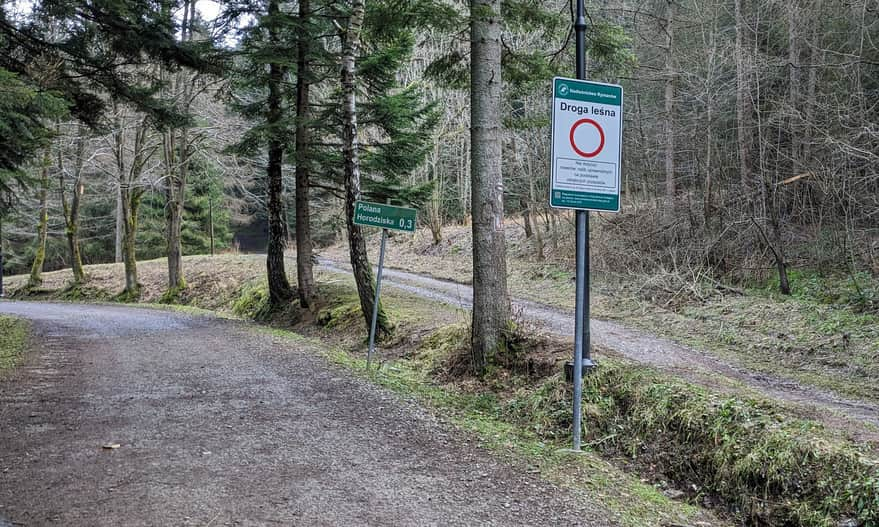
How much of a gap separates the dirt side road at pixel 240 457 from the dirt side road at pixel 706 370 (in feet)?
9.67

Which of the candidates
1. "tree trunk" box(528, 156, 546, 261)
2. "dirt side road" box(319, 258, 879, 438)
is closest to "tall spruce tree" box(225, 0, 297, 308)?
"dirt side road" box(319, 258, 879, 438)

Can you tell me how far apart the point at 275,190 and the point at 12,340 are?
6.64 m

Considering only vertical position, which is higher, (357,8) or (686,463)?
(357,8)

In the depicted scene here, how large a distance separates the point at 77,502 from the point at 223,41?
12777mm

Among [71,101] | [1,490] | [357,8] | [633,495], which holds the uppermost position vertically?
[357,8]

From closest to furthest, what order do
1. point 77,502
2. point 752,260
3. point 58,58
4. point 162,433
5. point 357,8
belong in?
point 77,502 < point 162,433 < point 58,58 < point 357,8 < point 752,260

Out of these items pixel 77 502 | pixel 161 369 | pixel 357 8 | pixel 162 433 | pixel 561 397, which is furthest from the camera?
pixel 357 8

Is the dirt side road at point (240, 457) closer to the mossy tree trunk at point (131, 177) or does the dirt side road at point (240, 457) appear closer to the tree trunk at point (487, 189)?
the tree trunk at point (487, 189)

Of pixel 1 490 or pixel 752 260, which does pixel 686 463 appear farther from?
pixel 752 260

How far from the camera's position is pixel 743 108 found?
13.1 metres

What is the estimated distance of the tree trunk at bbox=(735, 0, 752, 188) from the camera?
41.7 feet

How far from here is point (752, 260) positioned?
13.1 meters

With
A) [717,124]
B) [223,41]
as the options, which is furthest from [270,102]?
[717,124]

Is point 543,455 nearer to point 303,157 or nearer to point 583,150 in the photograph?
point 583,150
